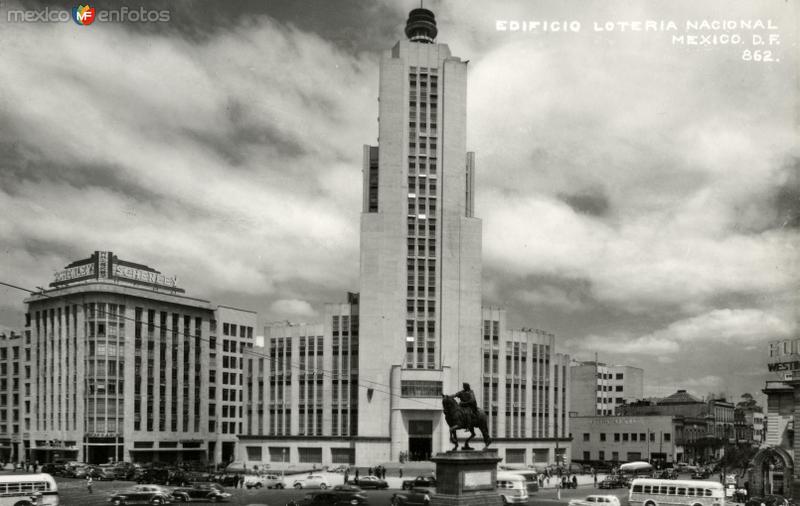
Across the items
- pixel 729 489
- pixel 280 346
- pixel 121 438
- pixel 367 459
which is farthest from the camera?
pixel 121 438

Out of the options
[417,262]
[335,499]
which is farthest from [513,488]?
[417,262]

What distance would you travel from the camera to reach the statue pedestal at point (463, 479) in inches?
1777

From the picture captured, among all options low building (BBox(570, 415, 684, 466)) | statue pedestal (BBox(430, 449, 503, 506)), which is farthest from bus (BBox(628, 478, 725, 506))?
low building (BBox(570, 415, 684, 466))

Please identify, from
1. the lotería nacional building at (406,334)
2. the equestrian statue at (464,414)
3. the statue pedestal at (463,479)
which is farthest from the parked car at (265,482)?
the statue pedestal at (463,479)

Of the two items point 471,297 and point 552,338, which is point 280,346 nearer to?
point 471,297

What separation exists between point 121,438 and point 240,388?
27.7 m

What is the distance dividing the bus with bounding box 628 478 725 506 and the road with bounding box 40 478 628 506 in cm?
351

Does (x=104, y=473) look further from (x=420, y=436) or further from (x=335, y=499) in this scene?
(x=335, y=499)

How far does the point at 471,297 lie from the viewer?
106 meters

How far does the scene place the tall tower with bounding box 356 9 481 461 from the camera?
333 feet

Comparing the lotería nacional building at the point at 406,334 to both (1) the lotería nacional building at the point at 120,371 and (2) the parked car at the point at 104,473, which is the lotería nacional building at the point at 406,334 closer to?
(1) the lotería nacional building at the point at 120,371

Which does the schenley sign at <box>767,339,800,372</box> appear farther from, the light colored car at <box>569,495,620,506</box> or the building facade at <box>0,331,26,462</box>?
the building facade at <box>0,331,26,462</box>

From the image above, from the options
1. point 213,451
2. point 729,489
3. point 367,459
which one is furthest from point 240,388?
point 729,489

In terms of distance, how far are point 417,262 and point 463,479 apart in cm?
6071
